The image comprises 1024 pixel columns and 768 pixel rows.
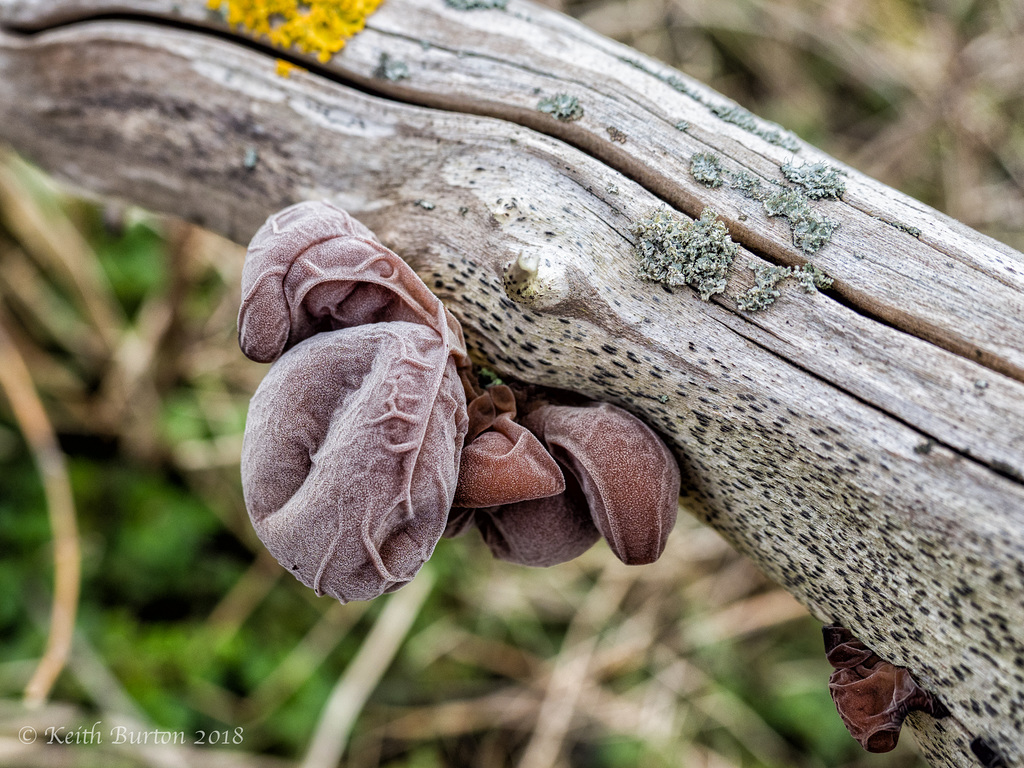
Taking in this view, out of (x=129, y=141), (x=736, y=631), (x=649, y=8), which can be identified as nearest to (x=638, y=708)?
(x=736, y=631)

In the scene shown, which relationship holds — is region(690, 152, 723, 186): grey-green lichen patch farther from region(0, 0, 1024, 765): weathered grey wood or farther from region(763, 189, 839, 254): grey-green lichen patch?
region(763, 189, 839, 254): grey-green lichen patch

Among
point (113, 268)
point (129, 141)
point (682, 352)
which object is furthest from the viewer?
point (113, 268)

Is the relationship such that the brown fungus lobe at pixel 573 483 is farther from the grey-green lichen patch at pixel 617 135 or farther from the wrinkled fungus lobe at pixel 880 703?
the grey-green lichen patch at pixel 617 135

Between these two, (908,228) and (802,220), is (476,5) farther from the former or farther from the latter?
(908,228)

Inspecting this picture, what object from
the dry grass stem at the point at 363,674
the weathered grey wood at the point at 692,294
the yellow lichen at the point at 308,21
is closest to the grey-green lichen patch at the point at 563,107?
the weathered grey wood at the point at 692,294

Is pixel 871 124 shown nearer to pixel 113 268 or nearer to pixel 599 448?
pixel 599 448

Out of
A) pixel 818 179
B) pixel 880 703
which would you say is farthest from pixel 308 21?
pixel 880 703

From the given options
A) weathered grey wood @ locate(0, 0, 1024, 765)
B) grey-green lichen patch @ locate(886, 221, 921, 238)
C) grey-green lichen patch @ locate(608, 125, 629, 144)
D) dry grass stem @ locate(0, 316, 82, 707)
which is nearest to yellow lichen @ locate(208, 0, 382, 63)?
weathered grey wood @ locate(0, 0, 1024, 765)
